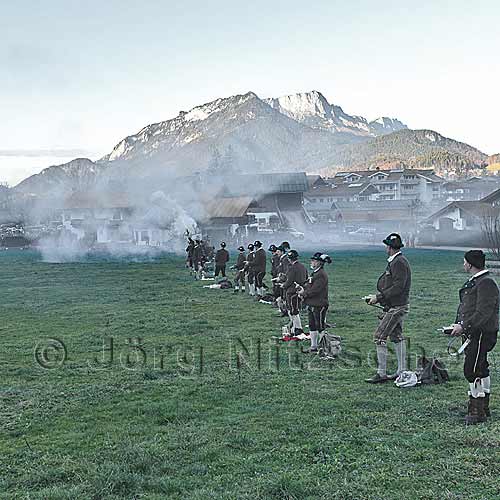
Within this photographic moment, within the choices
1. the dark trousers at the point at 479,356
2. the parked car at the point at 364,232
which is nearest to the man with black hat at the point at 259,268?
the dark trousers at the point at 479,356

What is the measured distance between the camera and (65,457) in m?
6.99

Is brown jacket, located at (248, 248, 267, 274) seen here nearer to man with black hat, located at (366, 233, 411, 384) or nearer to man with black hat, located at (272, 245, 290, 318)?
man with black hat, located at (272, 245, 290, 318)

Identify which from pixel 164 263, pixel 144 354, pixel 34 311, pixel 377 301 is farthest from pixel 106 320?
pixel 164 263

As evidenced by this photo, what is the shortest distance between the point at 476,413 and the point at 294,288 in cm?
734

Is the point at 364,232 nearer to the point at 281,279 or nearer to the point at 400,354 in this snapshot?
the point at 281,279

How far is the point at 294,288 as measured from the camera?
14.9 metres

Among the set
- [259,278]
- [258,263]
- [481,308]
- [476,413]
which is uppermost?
[258,263]

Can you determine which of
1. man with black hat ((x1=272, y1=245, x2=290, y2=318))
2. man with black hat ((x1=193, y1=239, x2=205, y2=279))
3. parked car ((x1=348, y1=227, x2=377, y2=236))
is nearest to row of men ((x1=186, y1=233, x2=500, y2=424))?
man with black hat ((x1=272, y1=245, x2=290, y2=318))

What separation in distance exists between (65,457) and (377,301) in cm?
523

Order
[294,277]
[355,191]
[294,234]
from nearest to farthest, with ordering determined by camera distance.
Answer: [294,277], [294,234], [355,191]

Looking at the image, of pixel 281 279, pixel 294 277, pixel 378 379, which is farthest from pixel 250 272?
pixel 378 379

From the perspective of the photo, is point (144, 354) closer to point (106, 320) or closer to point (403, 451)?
point (106, 320)

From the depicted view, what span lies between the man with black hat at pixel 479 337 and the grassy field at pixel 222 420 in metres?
0.30

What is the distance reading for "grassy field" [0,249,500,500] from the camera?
20.2 feet
